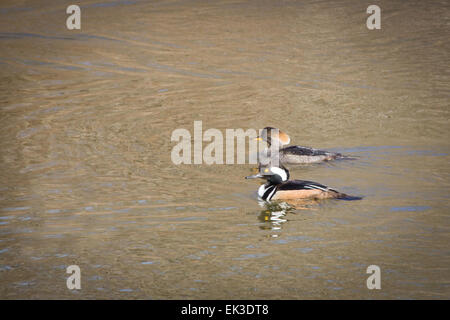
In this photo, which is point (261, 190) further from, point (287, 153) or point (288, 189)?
point (287, 153)

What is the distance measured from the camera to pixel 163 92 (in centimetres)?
1316

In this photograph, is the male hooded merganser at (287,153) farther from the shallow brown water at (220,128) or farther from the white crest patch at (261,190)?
the white crest patch at (261,190)

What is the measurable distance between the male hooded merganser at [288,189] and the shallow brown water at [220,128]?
0.14 metres

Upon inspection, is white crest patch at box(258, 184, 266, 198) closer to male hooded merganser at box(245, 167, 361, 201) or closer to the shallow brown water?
male hooded merganser at box(245, 167, 361, 201)

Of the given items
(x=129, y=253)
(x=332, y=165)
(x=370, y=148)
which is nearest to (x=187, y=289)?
(x=129, y=253)

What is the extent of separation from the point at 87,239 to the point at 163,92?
6.38 meters

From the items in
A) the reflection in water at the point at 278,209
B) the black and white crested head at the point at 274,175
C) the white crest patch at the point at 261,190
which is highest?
the black and white crested head at the point at 274,175

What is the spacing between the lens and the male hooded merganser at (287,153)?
962cm

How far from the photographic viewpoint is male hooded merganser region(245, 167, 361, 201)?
8016mm

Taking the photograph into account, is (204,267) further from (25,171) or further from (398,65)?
(398,65)

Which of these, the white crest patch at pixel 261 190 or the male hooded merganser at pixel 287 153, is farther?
the male hooded merganser at pixel 287 153

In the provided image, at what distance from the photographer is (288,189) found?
8.19 metres

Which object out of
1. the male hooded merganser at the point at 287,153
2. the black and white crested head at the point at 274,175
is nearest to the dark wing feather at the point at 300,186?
the black and white crested head at the point at 274,175
